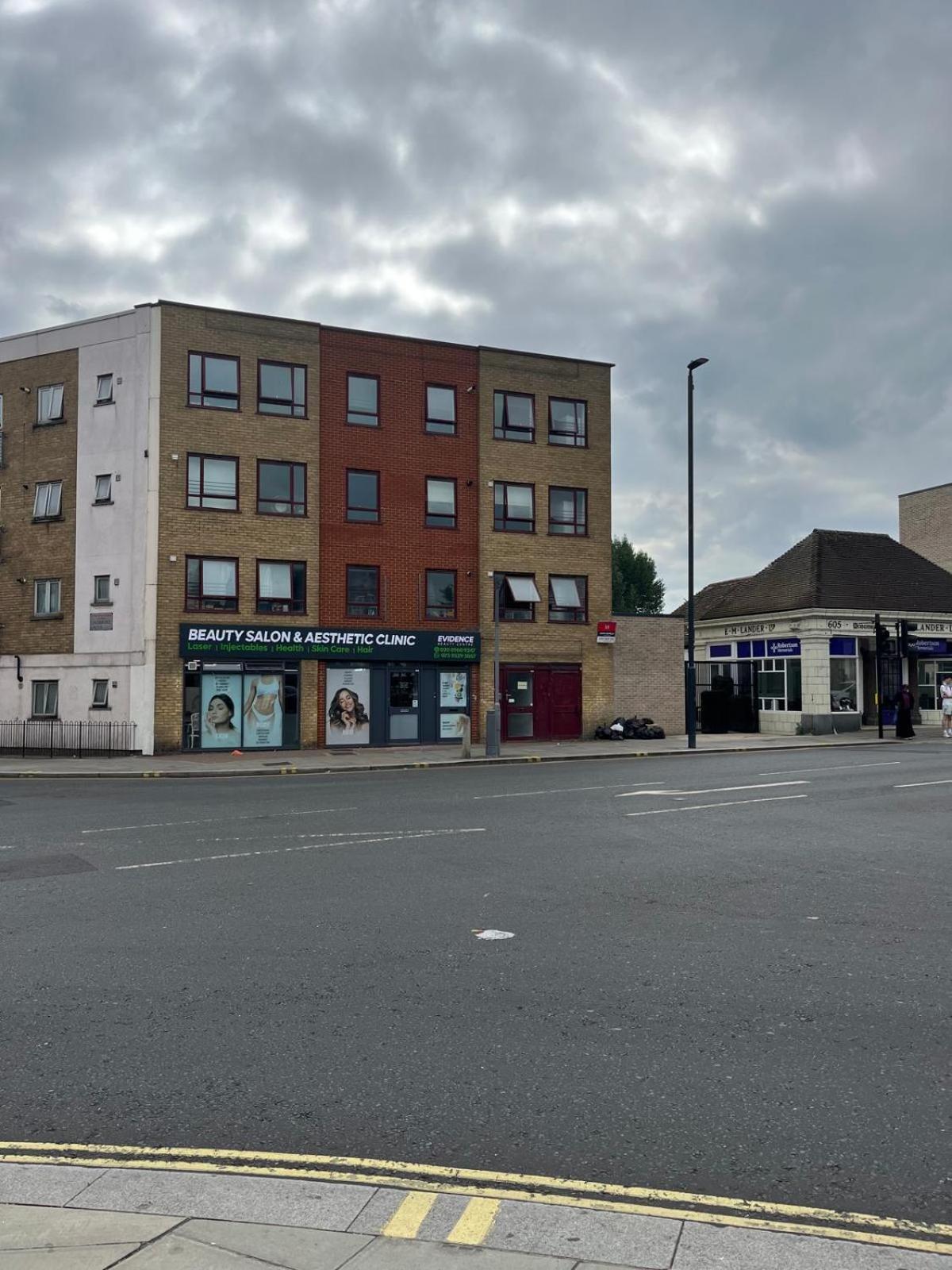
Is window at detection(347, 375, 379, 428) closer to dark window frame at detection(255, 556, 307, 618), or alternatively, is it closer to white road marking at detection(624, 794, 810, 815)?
dark window frame at detection(255, 556, 307, 618)

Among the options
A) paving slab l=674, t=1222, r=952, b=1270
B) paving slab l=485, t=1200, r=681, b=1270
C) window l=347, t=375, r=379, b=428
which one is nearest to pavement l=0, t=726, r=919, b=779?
window l=347, t=375, r=379, b=428

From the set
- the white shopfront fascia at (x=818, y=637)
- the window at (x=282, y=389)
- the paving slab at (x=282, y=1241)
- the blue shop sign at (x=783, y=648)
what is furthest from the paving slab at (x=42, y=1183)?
the blue shop sign at (x=783, y=648)

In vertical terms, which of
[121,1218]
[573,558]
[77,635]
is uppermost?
[573,558]

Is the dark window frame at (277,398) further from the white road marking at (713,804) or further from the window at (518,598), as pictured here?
the white road marking at (713,804)

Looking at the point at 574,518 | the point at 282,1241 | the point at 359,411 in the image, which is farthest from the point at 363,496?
the point at 282,1241

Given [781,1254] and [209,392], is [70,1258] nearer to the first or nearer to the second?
[781,1254]

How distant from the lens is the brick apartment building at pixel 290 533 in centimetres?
2962

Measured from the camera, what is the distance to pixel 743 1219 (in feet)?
11.8

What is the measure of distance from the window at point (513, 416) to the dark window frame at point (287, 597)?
7896 mm

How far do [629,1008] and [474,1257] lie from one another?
8.55 ft

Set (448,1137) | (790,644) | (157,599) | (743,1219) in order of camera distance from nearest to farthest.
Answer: (743,1219) < (448,1137) < (157,599) < (790,644)

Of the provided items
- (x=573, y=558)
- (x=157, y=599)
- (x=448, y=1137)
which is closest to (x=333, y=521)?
(x=157, y=599)

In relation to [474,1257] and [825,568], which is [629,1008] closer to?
[474,1257]

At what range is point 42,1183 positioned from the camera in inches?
155
